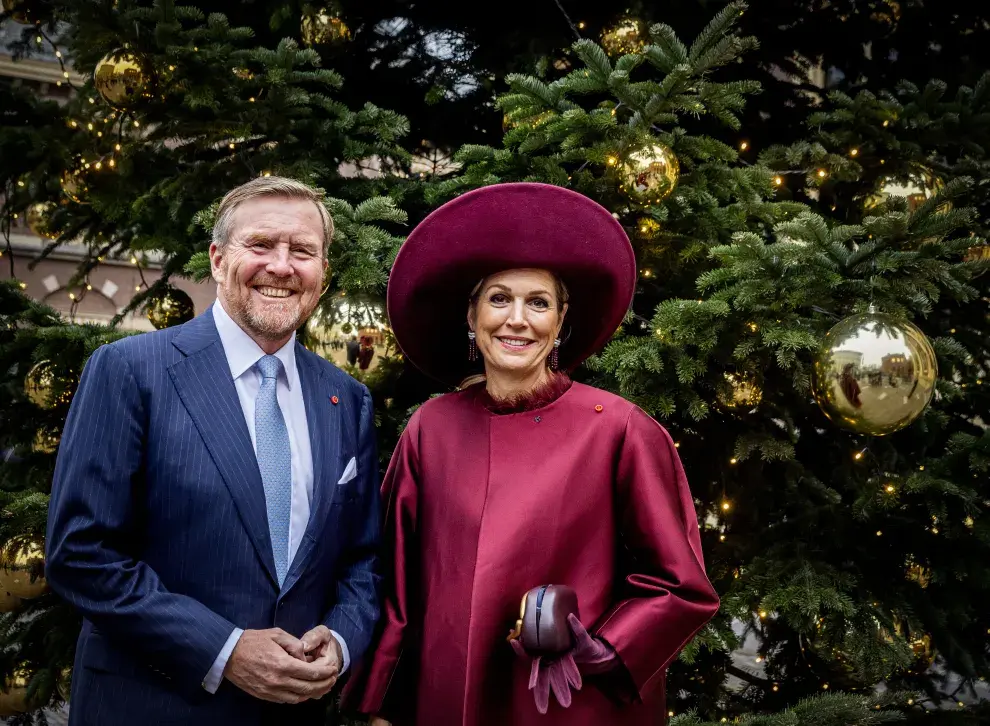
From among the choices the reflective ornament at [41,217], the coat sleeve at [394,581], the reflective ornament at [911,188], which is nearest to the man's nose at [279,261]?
the coat sleeve at [394,581]

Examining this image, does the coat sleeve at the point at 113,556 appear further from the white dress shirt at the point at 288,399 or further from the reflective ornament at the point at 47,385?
the reflective ornament at the point at 47,385

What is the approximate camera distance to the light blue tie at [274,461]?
1.87 meters

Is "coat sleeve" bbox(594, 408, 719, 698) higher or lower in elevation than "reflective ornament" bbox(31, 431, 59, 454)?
higher

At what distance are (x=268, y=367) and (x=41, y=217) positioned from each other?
3620mm

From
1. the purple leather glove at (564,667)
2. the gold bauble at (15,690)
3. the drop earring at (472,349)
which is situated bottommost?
the gold bauble at (15,690)

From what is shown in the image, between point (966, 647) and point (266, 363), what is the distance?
122 inches

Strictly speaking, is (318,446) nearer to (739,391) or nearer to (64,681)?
(739,391)

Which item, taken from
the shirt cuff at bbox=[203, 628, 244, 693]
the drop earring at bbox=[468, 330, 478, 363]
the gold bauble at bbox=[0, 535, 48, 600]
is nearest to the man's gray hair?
the drop earring at bbox=[468, 330, 478, 363]

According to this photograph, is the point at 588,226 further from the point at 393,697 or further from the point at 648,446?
the point at 393,697

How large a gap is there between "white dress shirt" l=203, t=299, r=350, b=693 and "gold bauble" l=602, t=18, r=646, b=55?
223 centimetres

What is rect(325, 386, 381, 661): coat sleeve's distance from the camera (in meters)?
1.91

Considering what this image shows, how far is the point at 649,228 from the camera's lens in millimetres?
3154

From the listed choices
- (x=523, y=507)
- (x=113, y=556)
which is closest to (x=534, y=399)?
(x=523, y=507)

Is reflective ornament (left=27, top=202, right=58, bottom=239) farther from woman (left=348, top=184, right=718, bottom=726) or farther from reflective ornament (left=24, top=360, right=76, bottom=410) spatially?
woman (left=348, top=184, right=718, bottom=726)
